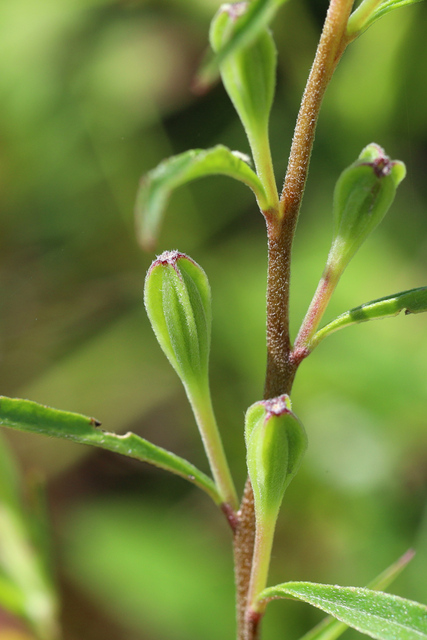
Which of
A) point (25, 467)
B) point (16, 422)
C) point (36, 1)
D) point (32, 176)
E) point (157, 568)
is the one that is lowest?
point (157, 568)

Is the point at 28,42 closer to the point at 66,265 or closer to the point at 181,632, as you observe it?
the point at 66,265

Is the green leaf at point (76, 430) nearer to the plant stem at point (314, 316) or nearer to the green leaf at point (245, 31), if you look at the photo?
the plant stem at point (314, 316)

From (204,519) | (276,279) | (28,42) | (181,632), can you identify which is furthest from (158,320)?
(28,42)

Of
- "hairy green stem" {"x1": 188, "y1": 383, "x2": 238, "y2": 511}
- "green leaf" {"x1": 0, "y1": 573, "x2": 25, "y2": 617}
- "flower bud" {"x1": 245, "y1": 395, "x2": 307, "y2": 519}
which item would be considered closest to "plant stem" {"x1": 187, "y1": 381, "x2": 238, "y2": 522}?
"hairy green stem" {"x1": 188, "y1": 383, "x2": 238, "y2": 511}

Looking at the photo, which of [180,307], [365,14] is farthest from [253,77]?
[180,307]

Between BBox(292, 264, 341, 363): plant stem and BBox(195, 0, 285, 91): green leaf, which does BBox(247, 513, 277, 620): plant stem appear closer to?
BBox(292, 264, 341, 363): plant stem

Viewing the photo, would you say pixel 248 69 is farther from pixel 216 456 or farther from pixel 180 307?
pixel 216 456
